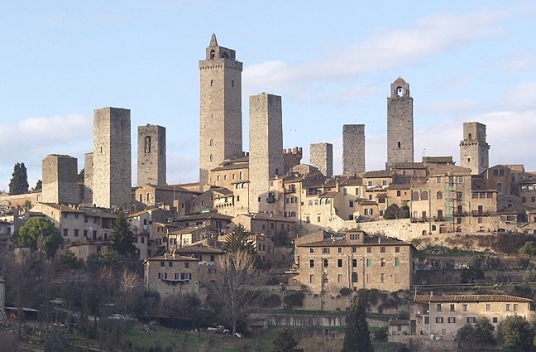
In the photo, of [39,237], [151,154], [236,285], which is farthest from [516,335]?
[151,154]

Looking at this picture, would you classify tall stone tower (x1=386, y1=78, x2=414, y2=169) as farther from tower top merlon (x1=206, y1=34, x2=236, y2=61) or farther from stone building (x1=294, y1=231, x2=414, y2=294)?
stone building (x1=294, y1=231, x2=414, y2=294)

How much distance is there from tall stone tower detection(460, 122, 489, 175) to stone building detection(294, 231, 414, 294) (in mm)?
23716

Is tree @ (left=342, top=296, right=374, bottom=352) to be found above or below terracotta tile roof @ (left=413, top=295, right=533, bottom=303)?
below

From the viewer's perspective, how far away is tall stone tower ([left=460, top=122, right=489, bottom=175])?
11356 centimetres

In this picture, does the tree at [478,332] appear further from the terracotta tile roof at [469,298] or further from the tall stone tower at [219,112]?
the tall stone tower at [219,112]

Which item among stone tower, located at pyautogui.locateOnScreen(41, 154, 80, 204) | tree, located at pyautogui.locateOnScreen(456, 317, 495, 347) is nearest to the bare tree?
tree, located at pyautogui.locateOnScreen(456, 317, 495, 347)

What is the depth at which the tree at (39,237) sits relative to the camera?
310 feet

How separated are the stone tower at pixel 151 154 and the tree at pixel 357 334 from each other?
42.6 m

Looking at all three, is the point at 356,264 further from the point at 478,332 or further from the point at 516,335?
the point at 516,335

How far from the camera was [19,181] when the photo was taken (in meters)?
129

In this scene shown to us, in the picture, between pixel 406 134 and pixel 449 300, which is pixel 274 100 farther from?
pixel 449 300

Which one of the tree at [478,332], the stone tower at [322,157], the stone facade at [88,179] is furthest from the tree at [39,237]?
the stone tower at [322,157]

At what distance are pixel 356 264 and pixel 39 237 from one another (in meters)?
19.2

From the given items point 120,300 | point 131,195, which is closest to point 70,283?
point 120,300
